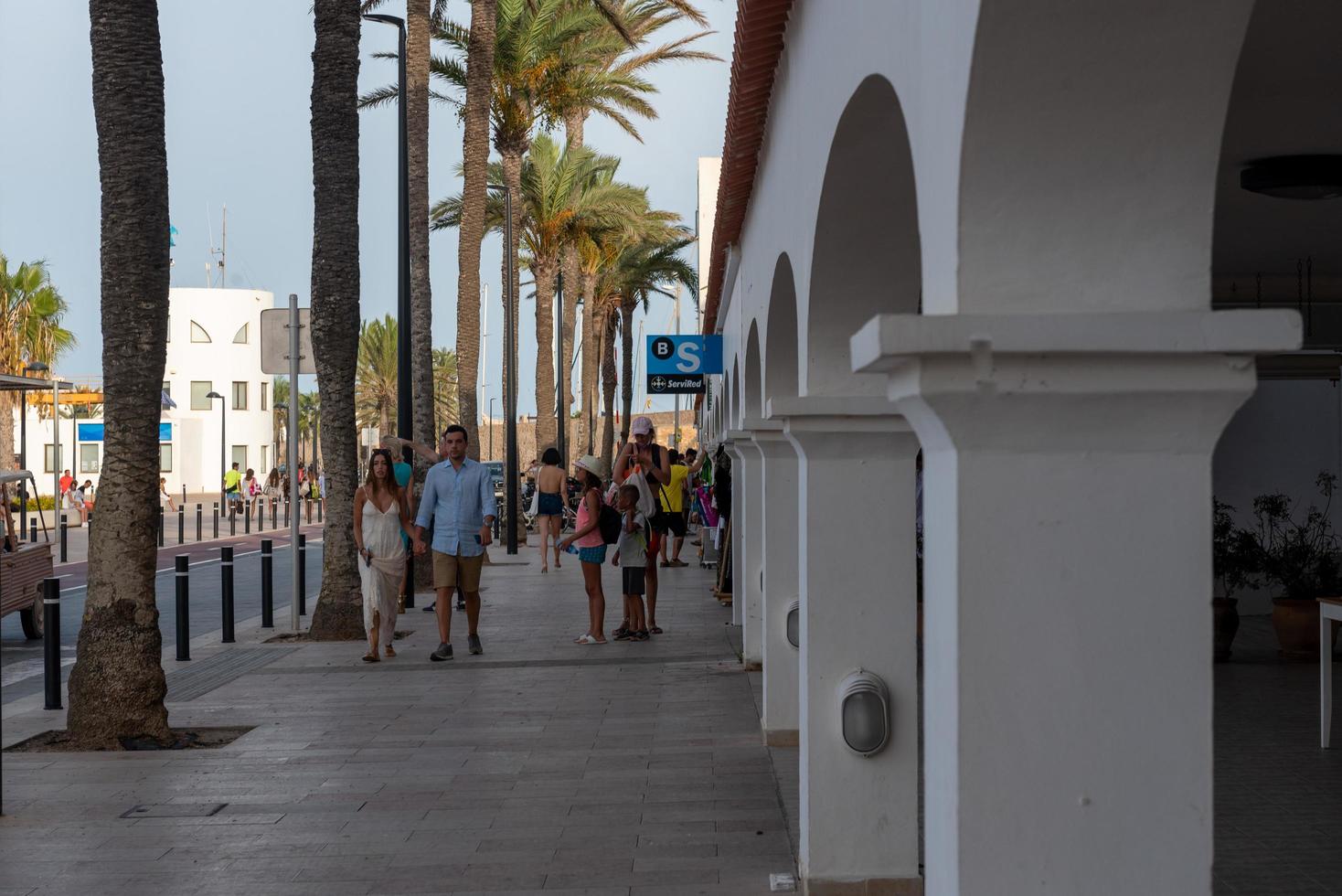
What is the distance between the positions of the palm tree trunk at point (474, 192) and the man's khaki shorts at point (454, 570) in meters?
11.0

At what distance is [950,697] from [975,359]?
2.28ft

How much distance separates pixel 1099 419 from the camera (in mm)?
3107

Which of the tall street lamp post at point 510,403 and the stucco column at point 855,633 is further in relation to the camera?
the tall street lamp post at point 510,403

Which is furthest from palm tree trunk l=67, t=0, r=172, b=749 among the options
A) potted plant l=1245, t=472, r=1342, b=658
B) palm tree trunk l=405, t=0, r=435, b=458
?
palm tree trunk l=405, t=0, r=435, b=458

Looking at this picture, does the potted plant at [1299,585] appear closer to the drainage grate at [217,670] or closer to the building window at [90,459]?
the drainage grate at [217,670]

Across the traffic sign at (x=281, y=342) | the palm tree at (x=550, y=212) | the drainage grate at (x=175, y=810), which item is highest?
the palm tree at (x=550, y=212)

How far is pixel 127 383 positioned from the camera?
9586 millimetres

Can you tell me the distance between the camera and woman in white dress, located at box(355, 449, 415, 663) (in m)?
13.2

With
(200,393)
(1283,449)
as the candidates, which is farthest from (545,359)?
(200,393)

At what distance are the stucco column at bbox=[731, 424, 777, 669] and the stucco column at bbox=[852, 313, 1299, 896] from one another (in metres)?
7.54

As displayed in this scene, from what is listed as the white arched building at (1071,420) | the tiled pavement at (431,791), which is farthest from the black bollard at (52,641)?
the white arched building at (1071,420)

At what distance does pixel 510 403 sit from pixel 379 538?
1934 cm

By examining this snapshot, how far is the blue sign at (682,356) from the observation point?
2423 centimetres

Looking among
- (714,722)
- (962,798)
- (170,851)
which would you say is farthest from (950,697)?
(714,722)
